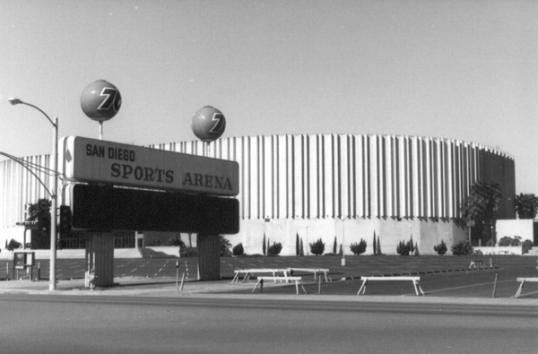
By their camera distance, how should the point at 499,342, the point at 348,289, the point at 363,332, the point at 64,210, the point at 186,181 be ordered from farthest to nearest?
the point at 186,181 → the point at 64,210 → the point at 348,289 → the point at 363,332 → the point at 499,342

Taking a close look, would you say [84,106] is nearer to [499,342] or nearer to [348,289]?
[348,289]

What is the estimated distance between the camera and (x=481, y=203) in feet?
405

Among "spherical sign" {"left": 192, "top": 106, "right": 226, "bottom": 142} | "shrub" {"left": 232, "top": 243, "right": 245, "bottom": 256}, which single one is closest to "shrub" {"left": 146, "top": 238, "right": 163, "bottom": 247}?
"shrub" {"left": 232, "top": 243, "right": 245, "bottom": 256}

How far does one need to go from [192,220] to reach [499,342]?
28913mm

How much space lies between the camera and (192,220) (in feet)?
134

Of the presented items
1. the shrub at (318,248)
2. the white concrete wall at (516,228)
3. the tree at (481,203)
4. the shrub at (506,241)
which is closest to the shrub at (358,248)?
the shrub at (318,248)

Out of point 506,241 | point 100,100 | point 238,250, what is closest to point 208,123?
point 100,100

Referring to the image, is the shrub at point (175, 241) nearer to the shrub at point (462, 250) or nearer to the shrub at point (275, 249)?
the shrub at point (275, 249)

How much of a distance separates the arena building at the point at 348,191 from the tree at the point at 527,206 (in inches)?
2285

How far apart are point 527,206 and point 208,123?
14945 cm

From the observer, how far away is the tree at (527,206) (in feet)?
586

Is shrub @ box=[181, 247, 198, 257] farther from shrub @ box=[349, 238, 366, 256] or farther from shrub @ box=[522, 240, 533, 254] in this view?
shrub @ box=[522, 240, 533, 254]

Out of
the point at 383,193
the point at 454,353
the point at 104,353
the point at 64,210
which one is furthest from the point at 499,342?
the point at 383,193

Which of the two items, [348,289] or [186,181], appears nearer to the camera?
[348,289]
